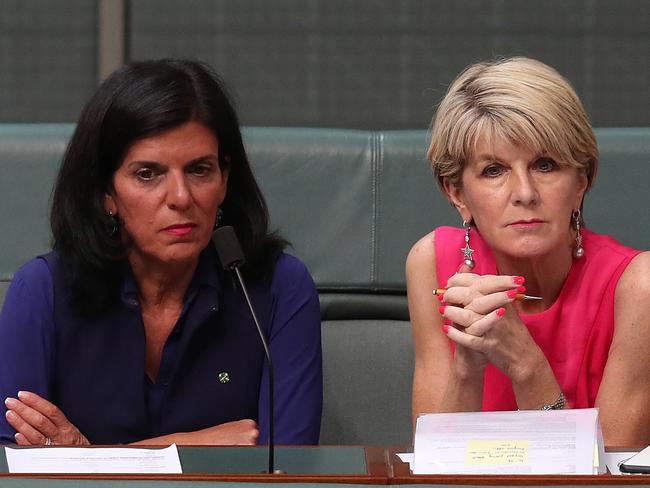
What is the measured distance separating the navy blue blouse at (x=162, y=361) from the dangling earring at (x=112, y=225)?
9 cm

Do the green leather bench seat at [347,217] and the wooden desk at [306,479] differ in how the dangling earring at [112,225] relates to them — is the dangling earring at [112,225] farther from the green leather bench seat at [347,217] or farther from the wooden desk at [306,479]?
the wooden desk at [306,479]

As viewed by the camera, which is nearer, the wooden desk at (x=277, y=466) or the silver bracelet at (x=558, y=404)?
the wooden desk at (x=277, y=466)

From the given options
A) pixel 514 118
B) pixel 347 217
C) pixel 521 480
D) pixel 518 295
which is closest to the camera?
pixel 521 480

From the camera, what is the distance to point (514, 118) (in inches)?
71.9

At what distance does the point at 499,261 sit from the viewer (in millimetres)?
1993

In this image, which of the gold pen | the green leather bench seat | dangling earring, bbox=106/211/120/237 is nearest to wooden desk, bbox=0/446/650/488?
the gold pen

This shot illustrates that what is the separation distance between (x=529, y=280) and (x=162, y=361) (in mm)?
620

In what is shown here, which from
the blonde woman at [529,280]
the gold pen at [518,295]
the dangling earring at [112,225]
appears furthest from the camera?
the dangling earring at [112,225]

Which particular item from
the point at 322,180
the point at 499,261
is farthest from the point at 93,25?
the point at 499,261

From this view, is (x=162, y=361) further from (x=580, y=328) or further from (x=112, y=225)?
(x=580, y=328)

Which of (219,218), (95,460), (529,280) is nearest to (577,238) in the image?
(529,280)

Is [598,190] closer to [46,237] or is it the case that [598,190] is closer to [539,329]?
[539,329]

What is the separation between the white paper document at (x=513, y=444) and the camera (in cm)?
130

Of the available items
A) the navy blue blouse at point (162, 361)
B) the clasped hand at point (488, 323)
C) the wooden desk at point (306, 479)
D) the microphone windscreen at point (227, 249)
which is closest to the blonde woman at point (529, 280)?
the clasped hand at point (488, 323)
